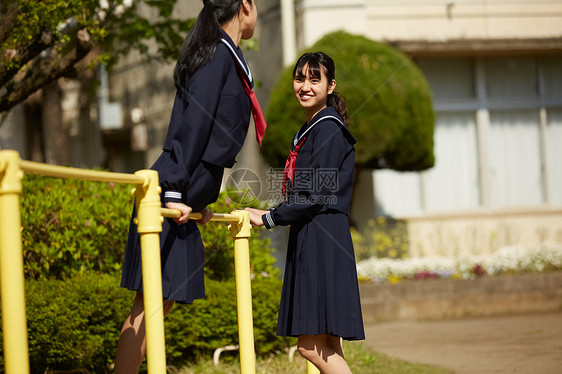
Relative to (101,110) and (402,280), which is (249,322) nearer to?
(402,280)

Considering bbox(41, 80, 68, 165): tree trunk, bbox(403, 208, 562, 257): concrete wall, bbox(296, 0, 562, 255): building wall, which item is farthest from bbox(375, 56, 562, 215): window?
bbox(41, 80, 68, 165): tree trunk

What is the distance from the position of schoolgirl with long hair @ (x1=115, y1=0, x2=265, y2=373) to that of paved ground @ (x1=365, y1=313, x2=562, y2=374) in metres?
2.73

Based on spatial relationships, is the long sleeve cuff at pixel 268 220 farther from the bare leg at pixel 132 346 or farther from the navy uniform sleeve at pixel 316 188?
the bare leg at pixel 132 346

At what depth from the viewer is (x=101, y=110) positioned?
13.3m

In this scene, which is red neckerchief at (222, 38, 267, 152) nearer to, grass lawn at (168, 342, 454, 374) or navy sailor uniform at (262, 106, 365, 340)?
navy sailor uniform at (262, 106, 365, 340)

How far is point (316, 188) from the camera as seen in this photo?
112 inches

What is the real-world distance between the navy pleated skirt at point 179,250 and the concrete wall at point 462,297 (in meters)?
5.16

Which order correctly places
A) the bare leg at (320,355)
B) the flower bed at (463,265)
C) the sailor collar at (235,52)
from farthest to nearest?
the flower bed at (463,265)
the bare leg at (320,355)
the sailor collar at (235,52)

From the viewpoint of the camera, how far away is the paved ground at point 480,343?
15.7 ft

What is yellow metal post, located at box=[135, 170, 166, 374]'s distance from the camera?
223cm

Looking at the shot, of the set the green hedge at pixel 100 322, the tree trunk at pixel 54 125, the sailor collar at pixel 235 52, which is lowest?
the green hedge at pixel 100 322

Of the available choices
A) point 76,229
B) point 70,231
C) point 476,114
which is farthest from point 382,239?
point 70,231

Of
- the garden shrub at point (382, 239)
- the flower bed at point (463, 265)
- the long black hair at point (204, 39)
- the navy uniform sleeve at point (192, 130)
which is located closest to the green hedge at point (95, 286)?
the navy uniform sleeve at point (192, 130)

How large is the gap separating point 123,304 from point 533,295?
A: 202 inches
